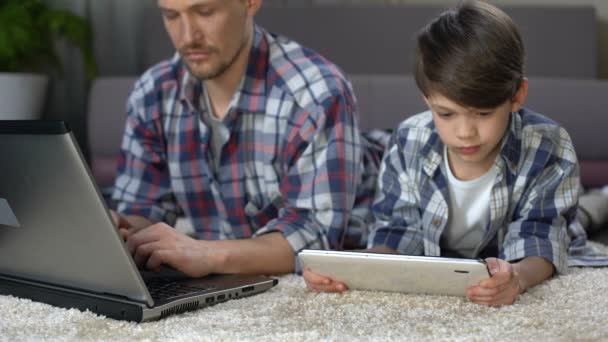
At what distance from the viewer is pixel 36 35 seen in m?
2.53

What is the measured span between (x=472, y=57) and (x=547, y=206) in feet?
0.89

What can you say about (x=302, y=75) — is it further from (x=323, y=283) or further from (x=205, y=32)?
(x=323, y=283)

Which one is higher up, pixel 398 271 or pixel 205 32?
pixel 205 32

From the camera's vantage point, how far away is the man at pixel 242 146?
55.9 inches

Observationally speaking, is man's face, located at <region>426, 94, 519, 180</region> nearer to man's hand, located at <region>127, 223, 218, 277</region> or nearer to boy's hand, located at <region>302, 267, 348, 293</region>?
boy's hand, located at <region>302, 267, 348, 293</region>

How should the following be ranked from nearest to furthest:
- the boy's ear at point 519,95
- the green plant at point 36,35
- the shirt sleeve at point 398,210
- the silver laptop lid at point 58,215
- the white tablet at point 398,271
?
1. the silver laptop lid at point 58,215
2. the white tablet at point 398,271
3. the boy's ear at point 519,95
4. the shirt sleeve at point 398,210
5. the green plant at point 36,35

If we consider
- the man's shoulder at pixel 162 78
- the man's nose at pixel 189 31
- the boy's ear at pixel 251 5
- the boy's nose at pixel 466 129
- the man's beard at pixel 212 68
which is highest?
the boy's ear at pixel 251 5

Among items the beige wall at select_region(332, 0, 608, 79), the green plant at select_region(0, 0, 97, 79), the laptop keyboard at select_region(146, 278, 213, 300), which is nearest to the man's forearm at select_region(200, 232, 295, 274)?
the laptop keyboard at select_region(146, 278, 213, 300)

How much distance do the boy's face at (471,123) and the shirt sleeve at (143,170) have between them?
0.59 metres

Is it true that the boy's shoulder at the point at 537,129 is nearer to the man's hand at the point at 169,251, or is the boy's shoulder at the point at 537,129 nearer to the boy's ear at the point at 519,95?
the boy's ear at the point at 519,95

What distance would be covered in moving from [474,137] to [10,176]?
2.11 ft

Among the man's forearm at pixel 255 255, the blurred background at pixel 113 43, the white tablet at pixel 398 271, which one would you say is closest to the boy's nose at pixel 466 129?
the white tablet at pixel 398 271

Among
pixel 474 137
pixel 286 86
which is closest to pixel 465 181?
pixel 474 137

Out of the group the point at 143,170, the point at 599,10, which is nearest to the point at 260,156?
the point at 143,170
